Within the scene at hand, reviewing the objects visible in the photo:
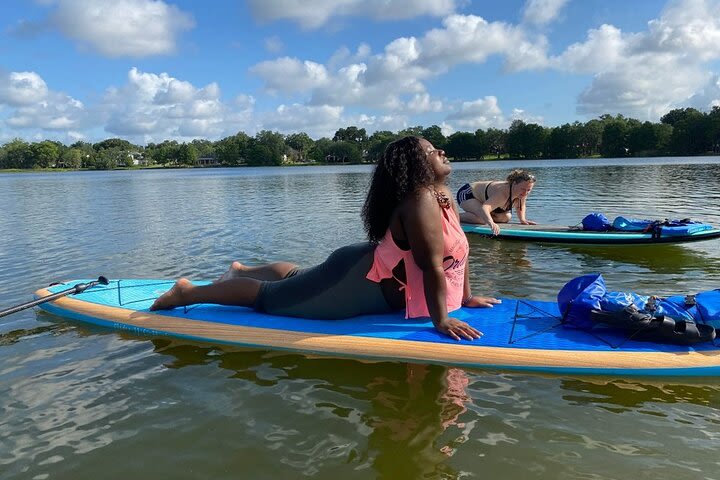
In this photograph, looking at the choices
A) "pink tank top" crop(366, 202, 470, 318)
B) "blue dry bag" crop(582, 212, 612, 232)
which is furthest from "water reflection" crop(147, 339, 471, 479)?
"blue dry bag" crop(582, 212, 612, 232)

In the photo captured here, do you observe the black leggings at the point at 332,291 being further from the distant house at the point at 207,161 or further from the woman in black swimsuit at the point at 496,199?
the distant house at the point at 207,161

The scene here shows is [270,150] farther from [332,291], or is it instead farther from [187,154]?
[332,291]

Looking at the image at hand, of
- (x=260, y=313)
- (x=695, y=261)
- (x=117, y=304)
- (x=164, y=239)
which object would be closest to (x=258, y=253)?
(x=164, y=239)

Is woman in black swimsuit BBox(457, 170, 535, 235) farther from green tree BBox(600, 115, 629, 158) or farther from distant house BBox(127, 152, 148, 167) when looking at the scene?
distant house BBox(127, 152, 148, 167)

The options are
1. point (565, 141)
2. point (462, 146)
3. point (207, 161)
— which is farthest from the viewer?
point (207, 161)

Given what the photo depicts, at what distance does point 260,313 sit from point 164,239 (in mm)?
9752

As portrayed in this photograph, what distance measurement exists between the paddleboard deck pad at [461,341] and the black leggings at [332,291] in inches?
4.7

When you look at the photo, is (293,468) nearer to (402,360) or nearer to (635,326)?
(402,360)

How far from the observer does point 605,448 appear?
12.1 feet

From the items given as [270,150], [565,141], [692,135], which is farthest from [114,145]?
[692,135]

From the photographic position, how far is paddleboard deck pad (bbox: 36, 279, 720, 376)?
4477mm

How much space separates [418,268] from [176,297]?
3042mm

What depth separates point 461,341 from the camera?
485 cm

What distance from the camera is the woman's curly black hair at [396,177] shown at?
443 cm
